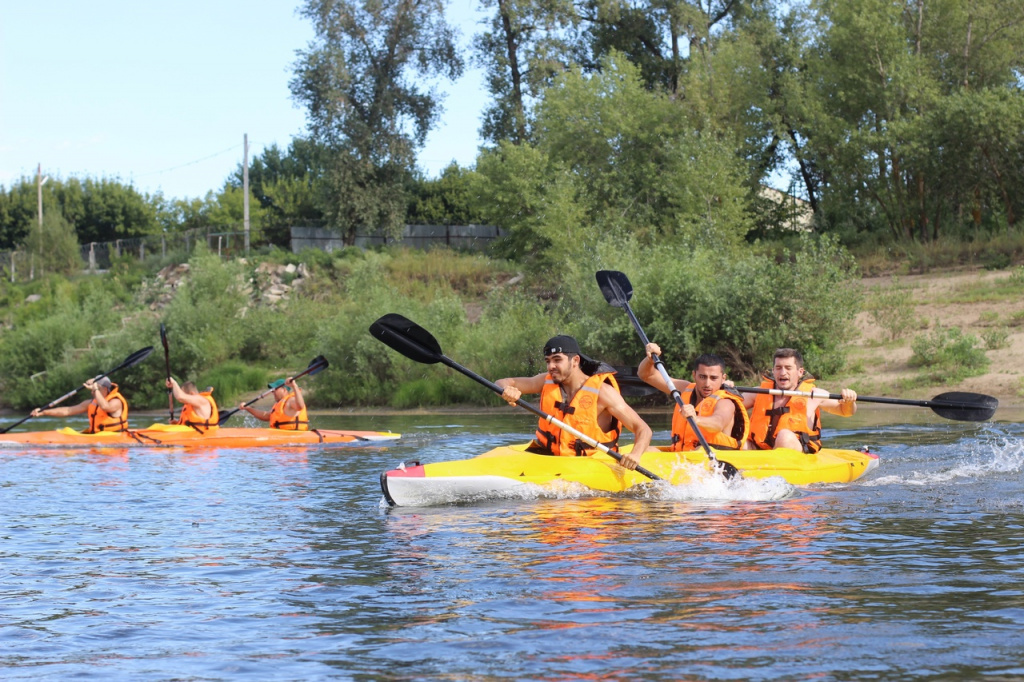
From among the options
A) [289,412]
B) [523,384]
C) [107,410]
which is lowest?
[289,412]

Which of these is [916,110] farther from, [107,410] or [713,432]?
[713,432]

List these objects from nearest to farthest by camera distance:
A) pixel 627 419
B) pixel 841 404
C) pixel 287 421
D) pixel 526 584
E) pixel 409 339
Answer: pixel 526 584 < pixel 627 419 < pixel 409 339 < pixel 841 404 < pixel 287 421

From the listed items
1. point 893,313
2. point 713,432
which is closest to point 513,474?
point 713,432

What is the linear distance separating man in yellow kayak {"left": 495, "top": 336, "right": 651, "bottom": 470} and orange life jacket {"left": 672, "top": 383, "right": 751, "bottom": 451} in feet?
2.65

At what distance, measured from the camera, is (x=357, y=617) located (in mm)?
5570

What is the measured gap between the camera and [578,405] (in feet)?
28.7

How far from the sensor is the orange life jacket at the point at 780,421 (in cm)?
1002

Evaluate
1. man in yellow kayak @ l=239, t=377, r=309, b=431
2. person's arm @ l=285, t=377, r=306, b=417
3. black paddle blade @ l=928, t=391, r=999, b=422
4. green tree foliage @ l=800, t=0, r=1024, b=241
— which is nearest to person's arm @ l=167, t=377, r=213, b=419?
man in yellow kayak @ l=239, t=377, r=309, b=431

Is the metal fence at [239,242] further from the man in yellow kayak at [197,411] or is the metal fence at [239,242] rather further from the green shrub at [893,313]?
the man in yellow kayak at [197,411]

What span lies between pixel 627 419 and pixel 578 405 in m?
0.41

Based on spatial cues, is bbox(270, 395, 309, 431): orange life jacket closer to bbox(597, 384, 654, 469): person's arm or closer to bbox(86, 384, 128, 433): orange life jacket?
bbox(86, 384, 128, 433): orange life jacket

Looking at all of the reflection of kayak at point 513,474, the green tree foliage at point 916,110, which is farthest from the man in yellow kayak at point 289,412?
the green tree foliage at point 916,110

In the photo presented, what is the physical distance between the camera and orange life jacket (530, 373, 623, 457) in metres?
8.73

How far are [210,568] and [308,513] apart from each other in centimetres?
233
